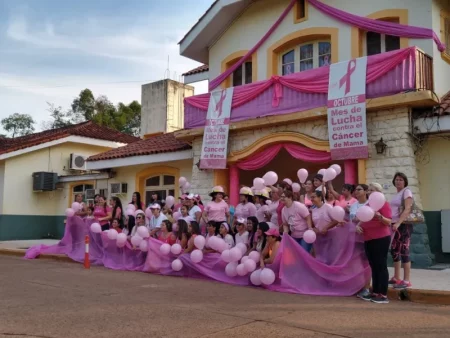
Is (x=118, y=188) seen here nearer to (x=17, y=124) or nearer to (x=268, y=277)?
(x=268, y=277)

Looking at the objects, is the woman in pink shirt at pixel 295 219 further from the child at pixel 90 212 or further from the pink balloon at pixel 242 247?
the child at pixel 90 212

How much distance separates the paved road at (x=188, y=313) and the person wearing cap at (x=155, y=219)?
1.93 meters

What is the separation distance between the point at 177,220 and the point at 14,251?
22.9 feet

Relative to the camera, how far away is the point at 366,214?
6.94 meters

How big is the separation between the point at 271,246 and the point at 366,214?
210 centimetres

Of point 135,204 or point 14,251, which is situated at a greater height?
point 135,204

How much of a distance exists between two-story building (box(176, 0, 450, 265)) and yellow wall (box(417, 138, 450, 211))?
0.07ft

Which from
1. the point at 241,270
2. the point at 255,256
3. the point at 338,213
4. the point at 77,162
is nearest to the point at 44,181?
the point at 77,162

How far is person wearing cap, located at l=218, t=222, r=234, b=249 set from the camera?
30.3 feet

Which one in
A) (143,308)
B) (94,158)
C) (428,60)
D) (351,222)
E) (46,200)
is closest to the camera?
(143,308)

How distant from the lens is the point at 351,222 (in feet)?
25.8

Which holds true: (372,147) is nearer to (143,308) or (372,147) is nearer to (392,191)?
(392,191)

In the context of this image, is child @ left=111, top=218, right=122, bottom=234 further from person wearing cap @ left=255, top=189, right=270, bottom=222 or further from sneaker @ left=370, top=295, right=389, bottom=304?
sneaker @ left=370, top=295, right=389, bottom=304

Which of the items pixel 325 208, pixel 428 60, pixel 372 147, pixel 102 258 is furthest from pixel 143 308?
pixel 428 60
